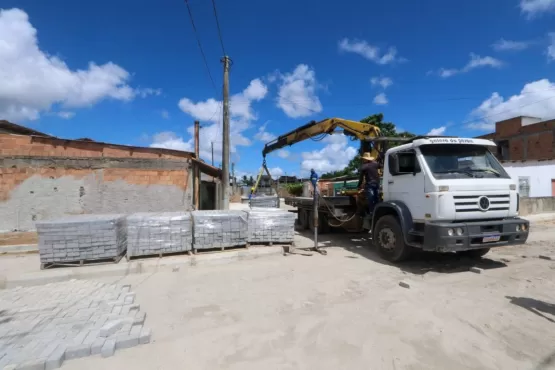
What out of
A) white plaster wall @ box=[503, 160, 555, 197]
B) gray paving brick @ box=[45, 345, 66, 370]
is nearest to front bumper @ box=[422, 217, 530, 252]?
gray paving brick @ box=[45, 345, 66, 370]

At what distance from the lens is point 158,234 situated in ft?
21.2

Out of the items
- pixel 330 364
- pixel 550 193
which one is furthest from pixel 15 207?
pixel 550 193

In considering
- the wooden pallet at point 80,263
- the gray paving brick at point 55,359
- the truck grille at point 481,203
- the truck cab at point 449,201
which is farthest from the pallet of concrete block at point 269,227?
the gray paving brick at point 55,359

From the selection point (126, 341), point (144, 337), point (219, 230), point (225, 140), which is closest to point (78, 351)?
point (126, 341)

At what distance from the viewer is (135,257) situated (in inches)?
253

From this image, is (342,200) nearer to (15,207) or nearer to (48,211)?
(48,211)

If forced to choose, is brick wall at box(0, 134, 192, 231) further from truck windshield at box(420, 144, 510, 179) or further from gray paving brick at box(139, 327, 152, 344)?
truck windshield at box(420, 144, 510, 179)

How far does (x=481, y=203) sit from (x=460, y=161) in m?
0.94

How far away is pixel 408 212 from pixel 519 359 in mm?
3387

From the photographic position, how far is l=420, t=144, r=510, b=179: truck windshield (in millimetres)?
5641

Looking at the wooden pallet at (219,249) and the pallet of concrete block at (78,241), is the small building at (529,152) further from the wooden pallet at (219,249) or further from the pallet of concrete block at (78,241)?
the pallet of concrete block at (78,241)

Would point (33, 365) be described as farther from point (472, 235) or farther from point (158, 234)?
point (472, 235)

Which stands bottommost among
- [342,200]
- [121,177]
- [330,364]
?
[330,364]

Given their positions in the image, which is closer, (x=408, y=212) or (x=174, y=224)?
(x=408, y=212)
